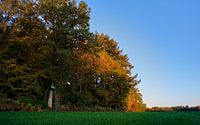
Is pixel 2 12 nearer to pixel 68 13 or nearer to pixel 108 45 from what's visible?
pixel 68 13

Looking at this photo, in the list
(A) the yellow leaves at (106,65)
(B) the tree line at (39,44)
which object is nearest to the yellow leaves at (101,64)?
(A) the yellow leaves at (106,65)

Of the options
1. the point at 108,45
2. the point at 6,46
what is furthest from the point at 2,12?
the point at 108,45

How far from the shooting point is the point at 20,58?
1458 inches

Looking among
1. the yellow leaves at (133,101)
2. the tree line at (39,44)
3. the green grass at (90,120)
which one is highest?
the tree line at (39,44)

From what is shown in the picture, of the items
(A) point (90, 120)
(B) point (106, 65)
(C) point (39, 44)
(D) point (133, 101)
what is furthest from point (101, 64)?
(A) point (90, 120)

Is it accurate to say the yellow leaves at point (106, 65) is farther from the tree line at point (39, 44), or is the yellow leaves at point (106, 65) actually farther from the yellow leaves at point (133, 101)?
the tree line at point (39, 44)

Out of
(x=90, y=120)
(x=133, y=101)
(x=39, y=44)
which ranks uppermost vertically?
(x=39, y=44)

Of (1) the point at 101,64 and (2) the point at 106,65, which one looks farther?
(2) the point at 106,65

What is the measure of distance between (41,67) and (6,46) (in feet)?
15.1

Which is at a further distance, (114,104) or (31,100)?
(114,104)

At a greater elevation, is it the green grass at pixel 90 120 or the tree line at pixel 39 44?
the tree line at pixel 39 44

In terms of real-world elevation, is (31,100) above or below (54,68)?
below

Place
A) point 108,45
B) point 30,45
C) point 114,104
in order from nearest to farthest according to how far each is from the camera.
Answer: point 30,45
point 114,104
point 108,45

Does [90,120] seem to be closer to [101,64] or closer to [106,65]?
[101,64]
